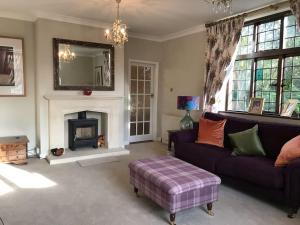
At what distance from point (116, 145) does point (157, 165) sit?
101 inches

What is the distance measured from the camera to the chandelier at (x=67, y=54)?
15.5 ft

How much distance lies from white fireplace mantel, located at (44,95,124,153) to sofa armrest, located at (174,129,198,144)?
65.6 inches

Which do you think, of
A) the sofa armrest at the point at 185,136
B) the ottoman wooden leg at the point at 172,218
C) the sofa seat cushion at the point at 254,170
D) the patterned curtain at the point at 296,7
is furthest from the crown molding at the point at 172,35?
the ottoman wooden leg at the point at 172,218

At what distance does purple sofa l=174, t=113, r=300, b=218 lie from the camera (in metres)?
2.67

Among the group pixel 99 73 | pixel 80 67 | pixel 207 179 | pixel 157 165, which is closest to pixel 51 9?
pixel 80 67

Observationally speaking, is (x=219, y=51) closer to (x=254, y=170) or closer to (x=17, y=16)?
(x=254, y=170)

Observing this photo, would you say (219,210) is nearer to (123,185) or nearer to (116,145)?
(123,185)

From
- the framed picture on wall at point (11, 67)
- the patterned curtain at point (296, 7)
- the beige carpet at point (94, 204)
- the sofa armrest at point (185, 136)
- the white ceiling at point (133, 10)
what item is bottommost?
the beige carpet at point (94, 204)

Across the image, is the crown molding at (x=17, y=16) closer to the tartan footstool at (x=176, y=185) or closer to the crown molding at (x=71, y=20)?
the crown molding at (x=71, y=20)

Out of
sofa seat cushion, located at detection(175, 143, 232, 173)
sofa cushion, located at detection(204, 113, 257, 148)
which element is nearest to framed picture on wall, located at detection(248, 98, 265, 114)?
sofa cushion, located at detection(204, 113, 257, 148)

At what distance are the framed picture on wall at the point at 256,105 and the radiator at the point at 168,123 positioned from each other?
5.71 feet

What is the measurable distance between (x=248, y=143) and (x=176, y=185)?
1.55m

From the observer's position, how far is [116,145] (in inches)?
211

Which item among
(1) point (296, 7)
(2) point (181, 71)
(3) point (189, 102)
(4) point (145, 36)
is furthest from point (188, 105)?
(4) point (145, 36)
